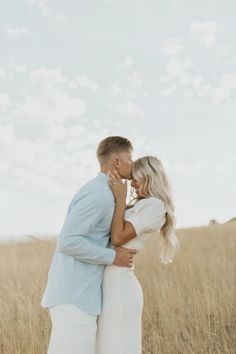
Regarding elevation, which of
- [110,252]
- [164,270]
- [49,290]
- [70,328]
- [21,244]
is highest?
[21,244]

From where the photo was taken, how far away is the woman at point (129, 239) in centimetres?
319

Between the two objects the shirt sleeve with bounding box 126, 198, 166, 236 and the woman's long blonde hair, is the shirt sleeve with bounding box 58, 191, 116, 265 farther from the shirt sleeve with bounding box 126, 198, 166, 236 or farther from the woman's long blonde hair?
the woman's long blonde hair

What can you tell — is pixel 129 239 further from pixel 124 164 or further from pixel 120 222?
pixel 124 164

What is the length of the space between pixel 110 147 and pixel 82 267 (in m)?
0.78

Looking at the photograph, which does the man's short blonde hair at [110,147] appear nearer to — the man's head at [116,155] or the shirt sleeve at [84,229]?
the man's head at [116,155]

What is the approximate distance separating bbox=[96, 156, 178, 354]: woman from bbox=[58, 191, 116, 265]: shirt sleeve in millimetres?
130

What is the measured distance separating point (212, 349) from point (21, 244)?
12.8m

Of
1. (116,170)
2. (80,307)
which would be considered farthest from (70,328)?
(116,170)

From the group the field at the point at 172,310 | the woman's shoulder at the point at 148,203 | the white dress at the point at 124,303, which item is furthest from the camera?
the field at the point at 172,310

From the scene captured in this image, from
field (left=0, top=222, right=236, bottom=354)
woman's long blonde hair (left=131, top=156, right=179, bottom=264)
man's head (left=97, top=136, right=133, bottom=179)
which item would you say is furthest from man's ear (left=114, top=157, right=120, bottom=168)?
field (left=0, top=222, right=236, bottom=354)

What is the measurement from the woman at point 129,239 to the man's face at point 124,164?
0.13 ft

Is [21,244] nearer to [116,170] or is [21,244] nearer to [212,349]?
[212,349]

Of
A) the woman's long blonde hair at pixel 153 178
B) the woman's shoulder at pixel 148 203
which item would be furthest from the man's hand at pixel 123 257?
the woman's long blonde hair at pixel 153 178

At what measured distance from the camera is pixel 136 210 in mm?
3289
